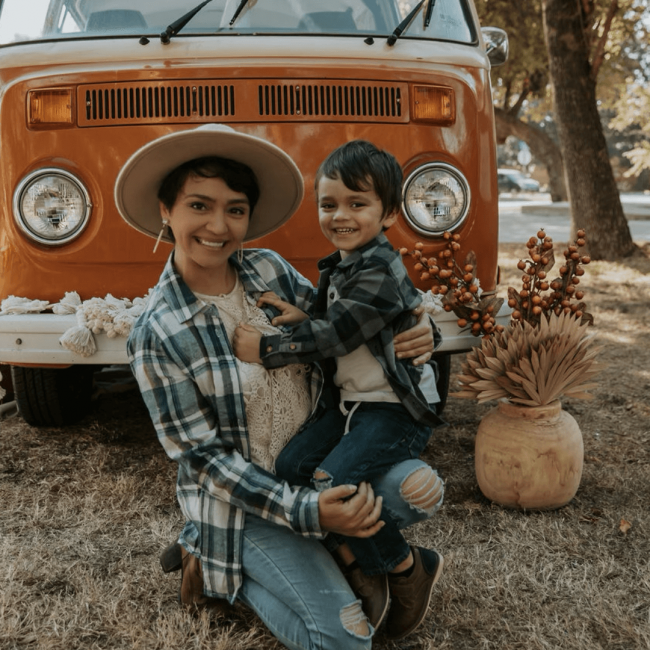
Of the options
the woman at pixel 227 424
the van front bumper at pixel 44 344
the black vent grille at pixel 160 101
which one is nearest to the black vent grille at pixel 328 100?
the black vent grille at pixel 160 101

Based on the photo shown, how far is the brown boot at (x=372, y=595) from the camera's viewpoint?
1993 mm

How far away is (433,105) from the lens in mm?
2973

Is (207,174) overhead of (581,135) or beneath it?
beneath

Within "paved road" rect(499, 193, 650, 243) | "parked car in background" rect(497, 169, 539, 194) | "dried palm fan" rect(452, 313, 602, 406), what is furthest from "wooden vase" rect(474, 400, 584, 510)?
"parked car in background" rect(497, 169, 539, 194)

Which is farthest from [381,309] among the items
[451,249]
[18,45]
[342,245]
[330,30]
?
[18,45]

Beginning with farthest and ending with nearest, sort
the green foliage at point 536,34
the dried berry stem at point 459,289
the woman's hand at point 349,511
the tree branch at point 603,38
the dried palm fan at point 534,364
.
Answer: the green foliage at point 536,34
the tree branch at point 603,38
the dried berry stem at point 459,289
the dried palm fan at point 534,364
the woman's hand at point 349,511

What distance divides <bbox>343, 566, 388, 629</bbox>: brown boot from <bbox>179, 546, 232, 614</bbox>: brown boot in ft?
1.34

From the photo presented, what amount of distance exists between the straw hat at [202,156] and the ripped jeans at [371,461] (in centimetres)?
66

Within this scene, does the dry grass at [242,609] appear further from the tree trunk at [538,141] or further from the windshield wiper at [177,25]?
the tree trunk at [538,141]

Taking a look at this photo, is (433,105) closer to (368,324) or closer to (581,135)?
(368,324)

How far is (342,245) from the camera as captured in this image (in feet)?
6.79

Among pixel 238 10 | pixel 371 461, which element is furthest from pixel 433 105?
pixel 371 461

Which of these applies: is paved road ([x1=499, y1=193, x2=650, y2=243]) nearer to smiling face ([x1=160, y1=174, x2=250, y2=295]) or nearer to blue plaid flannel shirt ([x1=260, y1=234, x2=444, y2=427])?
blue plaid flannel shirt ([x1=260, y1=234, x2=444, y2=427])

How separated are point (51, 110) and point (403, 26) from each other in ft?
4.66
